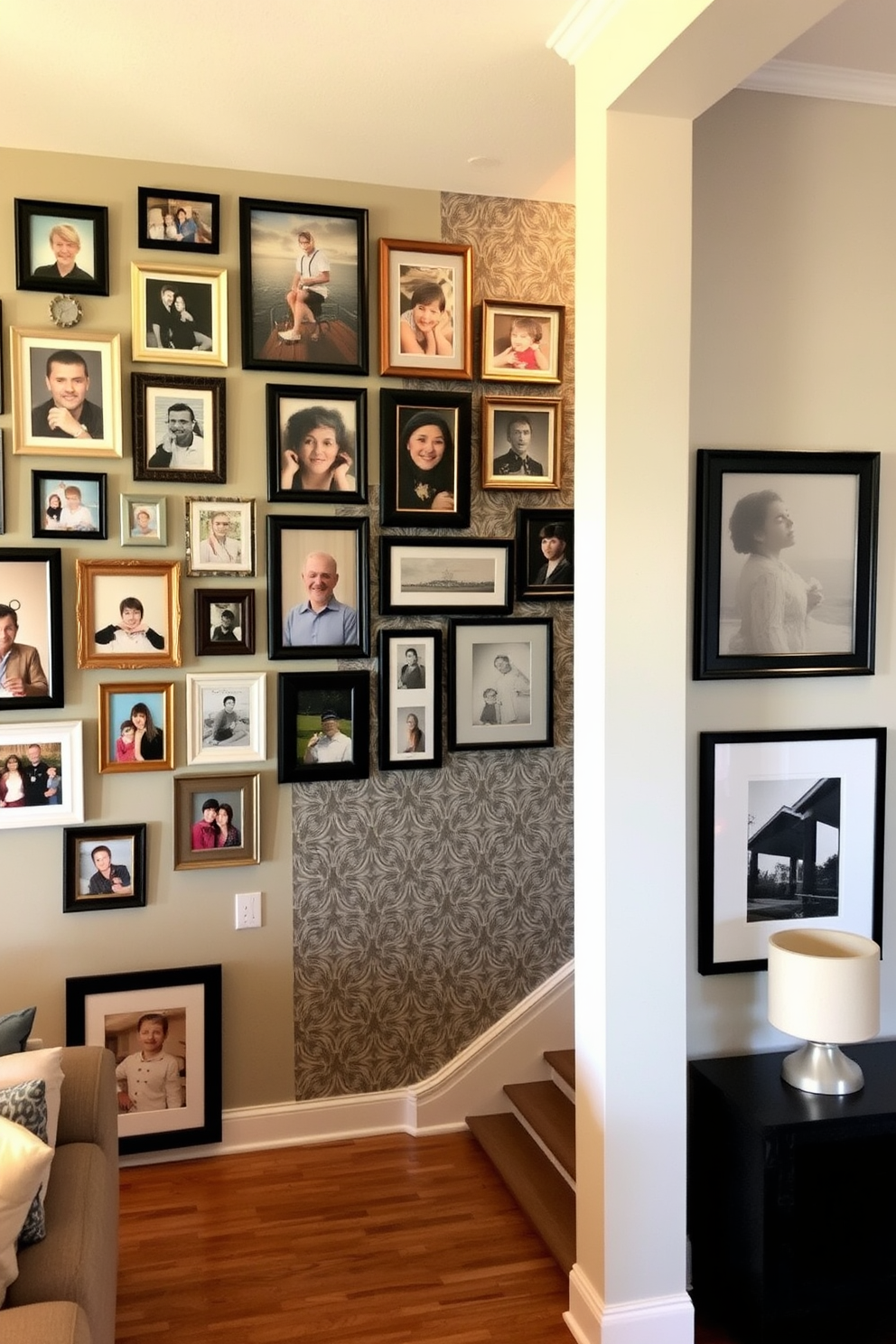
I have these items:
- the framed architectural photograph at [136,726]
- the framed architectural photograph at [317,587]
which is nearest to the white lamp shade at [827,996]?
the framed architectural photograph at [317,587]

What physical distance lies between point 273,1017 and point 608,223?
245 cm

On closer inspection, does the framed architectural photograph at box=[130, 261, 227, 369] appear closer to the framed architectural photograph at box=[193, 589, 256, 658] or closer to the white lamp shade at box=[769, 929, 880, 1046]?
the framed architectural photograph at box=[193, 589, 256, 658]

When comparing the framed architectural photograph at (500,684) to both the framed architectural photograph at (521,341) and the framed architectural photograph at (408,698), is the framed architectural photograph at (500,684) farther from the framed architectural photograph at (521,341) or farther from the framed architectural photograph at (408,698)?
the framed architectural photograph at (521,341)

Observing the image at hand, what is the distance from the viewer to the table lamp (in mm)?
2295

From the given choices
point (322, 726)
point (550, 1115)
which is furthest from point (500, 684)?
point (550, 1115)

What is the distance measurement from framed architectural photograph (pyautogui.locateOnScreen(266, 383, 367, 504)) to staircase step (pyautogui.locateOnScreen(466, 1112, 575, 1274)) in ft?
6.58

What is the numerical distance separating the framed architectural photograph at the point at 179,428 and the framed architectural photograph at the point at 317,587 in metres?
0.26

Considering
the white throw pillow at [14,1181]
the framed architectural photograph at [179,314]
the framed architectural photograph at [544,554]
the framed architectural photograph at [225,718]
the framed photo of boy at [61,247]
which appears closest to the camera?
the white throw pillow at [14,1181]

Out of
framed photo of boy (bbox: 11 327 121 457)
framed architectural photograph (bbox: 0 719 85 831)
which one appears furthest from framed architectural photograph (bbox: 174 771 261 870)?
framed photo of boy (bbox: 11 327 121 457)

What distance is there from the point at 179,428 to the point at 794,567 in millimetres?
1784

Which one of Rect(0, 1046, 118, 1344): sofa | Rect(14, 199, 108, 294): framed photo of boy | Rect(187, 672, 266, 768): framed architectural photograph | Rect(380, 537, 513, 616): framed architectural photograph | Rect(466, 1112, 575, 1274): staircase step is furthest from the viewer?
Rect(380, 537, 513, 616): framed architectural photograph

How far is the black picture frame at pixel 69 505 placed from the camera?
306 centimetres

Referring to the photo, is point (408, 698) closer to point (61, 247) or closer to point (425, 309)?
point (425, 309)

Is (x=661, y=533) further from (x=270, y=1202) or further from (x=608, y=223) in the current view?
(x=270, y=1202)
